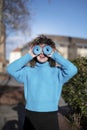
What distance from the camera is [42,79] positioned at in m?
3.20

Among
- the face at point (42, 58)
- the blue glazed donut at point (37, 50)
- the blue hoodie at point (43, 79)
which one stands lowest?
the blue hoodie at point (43, 79)

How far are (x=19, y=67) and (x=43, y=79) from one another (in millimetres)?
290

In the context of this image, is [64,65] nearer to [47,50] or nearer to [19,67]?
[47,50]

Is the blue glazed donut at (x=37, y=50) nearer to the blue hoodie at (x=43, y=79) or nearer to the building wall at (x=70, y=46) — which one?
the blue hoodie at (x=43, y=79)

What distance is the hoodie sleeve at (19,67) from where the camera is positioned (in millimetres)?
3256

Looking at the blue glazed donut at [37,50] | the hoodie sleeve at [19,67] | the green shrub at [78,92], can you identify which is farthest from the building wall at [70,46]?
the blue glazed donut at [37,50]

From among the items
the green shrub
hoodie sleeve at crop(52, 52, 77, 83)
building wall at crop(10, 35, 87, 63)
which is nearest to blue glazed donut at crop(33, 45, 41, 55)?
hoodie sleeve at crop(52, 52, 77, 83)

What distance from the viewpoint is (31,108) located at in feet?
10.4

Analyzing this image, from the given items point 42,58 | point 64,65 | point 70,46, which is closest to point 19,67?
point 42,58

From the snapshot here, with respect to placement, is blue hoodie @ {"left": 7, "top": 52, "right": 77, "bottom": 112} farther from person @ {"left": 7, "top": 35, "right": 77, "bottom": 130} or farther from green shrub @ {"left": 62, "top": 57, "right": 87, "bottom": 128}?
green shrub @ {"left": 62, "top": 57, "right": 87, "bottom": 128}

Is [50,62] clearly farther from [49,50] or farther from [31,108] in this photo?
[31,108]

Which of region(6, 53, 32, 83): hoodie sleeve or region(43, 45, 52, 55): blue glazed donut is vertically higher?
region(43, 45, 52, 55): blue glazed donut

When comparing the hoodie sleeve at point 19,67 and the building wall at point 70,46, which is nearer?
the hoodie sleeve at point 19,67

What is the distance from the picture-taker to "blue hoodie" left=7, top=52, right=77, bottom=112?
3.15 meters
